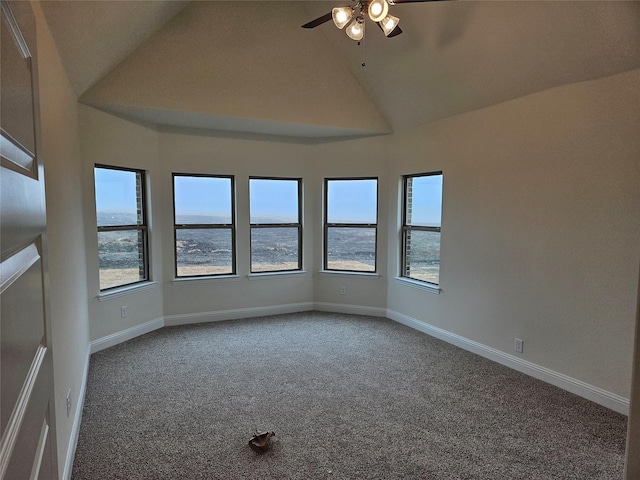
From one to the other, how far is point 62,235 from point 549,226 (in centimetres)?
377

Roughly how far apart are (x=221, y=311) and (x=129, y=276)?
1.26m

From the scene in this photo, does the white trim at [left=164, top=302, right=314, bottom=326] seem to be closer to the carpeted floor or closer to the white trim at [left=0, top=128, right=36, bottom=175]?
the carpeted floor

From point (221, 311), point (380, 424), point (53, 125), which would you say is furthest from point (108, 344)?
point (380, 424)

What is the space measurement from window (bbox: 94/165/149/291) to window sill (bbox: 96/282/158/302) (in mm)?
91

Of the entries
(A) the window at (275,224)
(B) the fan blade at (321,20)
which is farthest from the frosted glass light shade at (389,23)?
(A) the window at (275,224)

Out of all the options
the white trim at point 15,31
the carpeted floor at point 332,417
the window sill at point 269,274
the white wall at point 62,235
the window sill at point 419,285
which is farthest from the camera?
the window sill at point 269,274

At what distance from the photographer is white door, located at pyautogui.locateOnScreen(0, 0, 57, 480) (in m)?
0.59

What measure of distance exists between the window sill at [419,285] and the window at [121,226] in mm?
3307

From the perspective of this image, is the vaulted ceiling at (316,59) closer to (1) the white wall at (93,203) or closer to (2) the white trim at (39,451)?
(1) the white wall at (93,203)

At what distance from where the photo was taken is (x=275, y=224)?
17.7 feet

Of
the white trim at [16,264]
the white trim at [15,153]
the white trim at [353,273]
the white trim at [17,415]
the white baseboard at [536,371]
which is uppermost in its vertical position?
the white trim at [15,153]

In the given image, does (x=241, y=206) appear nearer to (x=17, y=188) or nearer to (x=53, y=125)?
(x=53, y=125)

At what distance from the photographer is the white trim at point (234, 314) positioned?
4.87 metres

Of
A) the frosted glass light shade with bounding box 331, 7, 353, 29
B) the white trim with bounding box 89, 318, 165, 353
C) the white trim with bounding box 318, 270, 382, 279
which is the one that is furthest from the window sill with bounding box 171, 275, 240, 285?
the frosted glass light shade with bounding box 331, 7, 353, 29
